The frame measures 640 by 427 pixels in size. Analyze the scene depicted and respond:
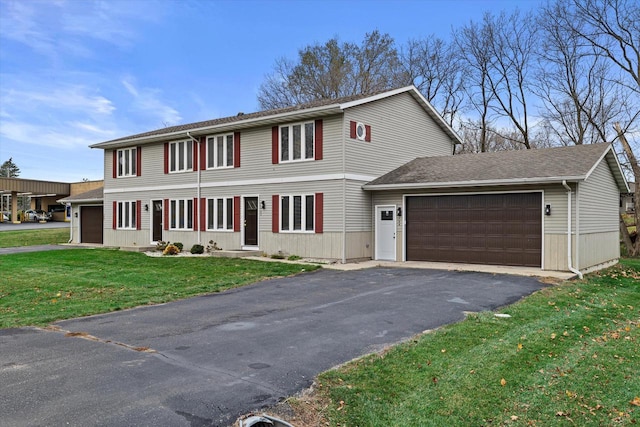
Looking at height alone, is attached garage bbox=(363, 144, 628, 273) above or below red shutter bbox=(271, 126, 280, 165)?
below

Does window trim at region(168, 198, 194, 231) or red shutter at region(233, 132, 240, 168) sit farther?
window trim at region(168, 198, 194, 231)

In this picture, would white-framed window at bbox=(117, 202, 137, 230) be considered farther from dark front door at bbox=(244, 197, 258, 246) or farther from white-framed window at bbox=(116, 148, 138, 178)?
dark front door at bbox=(244, 197, 258, 246)

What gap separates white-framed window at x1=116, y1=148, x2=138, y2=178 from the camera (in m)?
23.6

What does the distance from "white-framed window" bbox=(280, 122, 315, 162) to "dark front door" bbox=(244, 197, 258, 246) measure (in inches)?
90.7

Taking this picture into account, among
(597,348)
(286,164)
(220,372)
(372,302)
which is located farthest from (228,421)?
(286,164)

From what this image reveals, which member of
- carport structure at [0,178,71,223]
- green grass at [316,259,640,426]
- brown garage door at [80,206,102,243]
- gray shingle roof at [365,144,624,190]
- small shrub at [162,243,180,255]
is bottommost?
green grass at [316,259,640,426]

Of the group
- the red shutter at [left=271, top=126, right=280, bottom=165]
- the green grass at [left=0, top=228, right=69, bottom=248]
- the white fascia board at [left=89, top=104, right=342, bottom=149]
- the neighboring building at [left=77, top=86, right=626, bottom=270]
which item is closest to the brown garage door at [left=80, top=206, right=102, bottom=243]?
the green grass at [left=0, top=228, right=69, bottom=248]

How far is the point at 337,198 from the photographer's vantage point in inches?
645

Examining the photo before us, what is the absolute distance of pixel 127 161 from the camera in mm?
24016

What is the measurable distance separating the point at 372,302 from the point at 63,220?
154 feet

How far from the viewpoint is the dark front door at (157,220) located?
22641 mm

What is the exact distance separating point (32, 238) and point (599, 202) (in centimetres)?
2946

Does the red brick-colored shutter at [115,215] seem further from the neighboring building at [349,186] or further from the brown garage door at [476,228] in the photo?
the brown garage door at [476,228]

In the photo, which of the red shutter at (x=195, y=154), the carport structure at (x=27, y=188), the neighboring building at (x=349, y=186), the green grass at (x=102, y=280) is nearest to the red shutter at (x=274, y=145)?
the neighboring building at (x=349, y=186)
